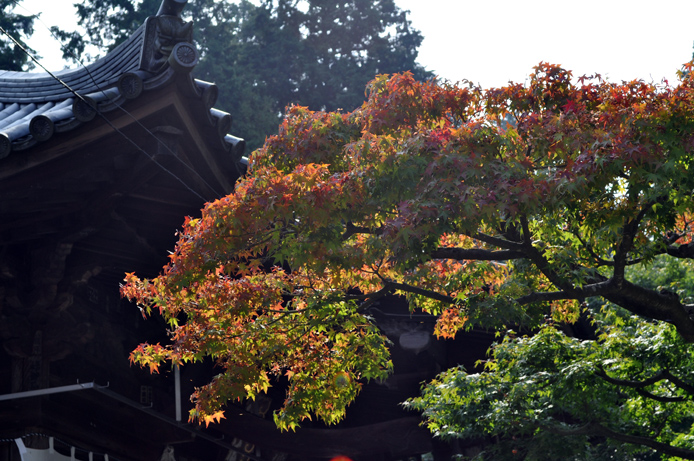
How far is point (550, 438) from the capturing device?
9516 mm

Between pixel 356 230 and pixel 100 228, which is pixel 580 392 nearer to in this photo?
pixel 356 230

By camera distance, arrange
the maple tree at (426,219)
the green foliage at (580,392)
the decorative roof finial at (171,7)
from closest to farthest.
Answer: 1. the maple tree at (426,219)
2. the decorative roof finial at (171,7)
3. the green foliage at (580,392)

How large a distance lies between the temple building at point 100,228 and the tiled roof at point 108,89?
0.02 m

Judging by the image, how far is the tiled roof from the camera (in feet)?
20.2

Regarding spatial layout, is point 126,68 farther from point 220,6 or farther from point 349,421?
point 220,6

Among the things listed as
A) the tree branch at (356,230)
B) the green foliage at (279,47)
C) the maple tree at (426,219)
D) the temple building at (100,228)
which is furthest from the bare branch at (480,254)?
the green foliage at (279,47)

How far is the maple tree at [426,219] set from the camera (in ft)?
17.1

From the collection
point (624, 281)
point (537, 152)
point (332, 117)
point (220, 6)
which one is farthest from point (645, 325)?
point (220, 6)

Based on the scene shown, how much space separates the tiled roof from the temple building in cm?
2

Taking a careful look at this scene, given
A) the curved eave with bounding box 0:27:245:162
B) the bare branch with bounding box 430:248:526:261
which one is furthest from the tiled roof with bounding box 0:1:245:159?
the bare branch with bounding box 430:248:526:261

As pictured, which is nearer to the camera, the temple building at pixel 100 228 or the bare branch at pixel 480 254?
the bare branch at pixel 480 254

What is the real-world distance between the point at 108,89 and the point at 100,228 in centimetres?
158

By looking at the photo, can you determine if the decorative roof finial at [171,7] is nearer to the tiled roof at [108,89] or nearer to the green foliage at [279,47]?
the tiled roof at [108,89]

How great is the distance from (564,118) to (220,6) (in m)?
32.3
